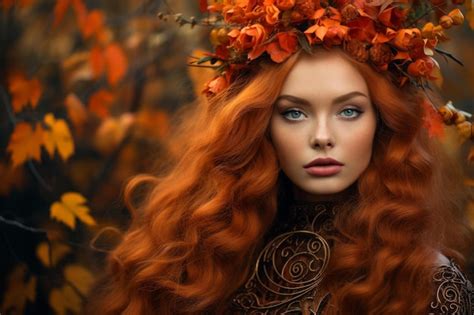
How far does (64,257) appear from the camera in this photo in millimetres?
2949

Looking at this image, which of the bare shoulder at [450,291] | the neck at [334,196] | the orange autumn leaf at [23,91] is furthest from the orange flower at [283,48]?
the orange autumn leaf at [23,91]

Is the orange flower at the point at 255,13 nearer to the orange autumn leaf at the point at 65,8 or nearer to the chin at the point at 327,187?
the chin at the point at 327,187

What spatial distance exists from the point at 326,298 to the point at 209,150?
0.45m

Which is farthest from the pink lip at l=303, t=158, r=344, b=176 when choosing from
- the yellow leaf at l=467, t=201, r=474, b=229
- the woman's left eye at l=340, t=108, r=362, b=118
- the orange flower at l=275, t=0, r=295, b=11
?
the yellow leaf at l=467, t=201, r=474, b=229

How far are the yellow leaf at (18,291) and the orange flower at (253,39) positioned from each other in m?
1.30

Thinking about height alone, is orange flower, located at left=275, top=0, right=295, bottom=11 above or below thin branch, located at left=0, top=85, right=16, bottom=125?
above

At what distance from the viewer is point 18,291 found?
2.92 m

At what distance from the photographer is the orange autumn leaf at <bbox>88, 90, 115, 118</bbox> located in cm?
299

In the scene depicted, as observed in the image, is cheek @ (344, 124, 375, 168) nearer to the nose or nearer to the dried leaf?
the nose

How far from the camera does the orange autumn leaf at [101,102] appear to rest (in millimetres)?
2988

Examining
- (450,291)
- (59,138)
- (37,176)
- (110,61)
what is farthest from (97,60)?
(450,291)

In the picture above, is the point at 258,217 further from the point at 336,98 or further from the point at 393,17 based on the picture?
the point at 393,17

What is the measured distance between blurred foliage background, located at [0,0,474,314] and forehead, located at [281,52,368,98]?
92cm

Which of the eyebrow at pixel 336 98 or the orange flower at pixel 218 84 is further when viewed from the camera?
the orange flower at pixel 218 84
